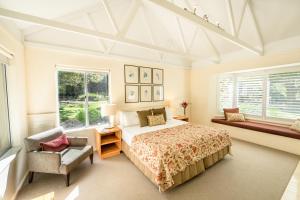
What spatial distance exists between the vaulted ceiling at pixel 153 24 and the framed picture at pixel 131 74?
1.07ft

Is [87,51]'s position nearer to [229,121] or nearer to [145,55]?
[145,55]

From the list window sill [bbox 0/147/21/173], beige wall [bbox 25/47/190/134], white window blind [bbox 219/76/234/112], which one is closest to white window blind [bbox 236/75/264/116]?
white window blind [bbox 219/76/234/112]

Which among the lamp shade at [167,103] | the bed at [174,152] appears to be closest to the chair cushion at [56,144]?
the bed at [174,152]

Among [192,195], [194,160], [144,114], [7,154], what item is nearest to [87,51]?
[144,114]

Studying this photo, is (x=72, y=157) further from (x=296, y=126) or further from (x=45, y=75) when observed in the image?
(x=296, y=126)

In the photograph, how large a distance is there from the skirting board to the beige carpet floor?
328 millimetres

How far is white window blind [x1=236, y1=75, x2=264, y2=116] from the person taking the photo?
3898mm

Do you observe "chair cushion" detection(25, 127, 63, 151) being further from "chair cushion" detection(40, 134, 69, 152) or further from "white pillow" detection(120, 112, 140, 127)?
"white pillow" detection(120, 112, 140, 127)

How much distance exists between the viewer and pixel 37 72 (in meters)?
2.59

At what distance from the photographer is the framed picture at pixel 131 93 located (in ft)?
12.0

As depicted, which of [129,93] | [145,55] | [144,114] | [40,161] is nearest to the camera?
[40,161]

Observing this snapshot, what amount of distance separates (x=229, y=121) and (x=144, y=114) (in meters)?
2.62

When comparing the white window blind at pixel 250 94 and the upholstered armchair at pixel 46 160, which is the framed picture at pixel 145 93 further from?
the white window blind at pixel 250 94

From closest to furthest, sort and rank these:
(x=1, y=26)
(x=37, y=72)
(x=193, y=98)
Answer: (x=1, y=26) → (x=37, y=72) → (x=193, y=98)
